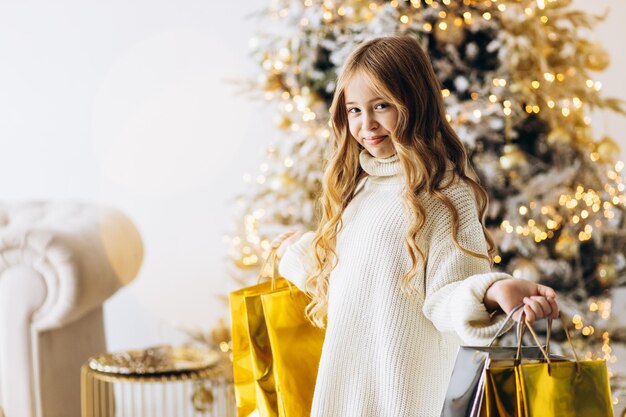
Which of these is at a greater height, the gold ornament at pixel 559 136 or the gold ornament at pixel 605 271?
the gold ornament at pixel 559 136

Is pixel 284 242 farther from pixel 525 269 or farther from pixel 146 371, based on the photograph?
pixel 525 269

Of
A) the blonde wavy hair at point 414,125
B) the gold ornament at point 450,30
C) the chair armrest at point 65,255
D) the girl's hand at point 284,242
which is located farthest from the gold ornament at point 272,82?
the blonde wavy hair at point 414,125

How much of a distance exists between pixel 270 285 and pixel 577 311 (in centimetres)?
139

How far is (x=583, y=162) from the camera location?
2662mm

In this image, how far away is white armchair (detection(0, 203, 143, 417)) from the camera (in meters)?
2.47

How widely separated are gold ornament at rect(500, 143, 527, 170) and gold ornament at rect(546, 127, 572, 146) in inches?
4.8

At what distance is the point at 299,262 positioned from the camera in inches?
61.7

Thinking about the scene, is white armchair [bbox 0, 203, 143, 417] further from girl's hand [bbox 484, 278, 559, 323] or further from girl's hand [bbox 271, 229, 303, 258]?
girl's hand [bbox 484, 278, 559, 323]

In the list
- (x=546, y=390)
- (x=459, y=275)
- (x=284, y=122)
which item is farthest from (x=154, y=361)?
(x=546, y=390)

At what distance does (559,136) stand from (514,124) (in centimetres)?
16

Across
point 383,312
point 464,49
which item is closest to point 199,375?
point 383,312

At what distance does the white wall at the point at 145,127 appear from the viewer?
391 cm

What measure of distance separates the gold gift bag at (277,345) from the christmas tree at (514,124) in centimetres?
109

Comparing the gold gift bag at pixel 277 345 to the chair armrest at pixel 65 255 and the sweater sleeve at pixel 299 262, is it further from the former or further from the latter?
the chair armrest at pixel 65 255
